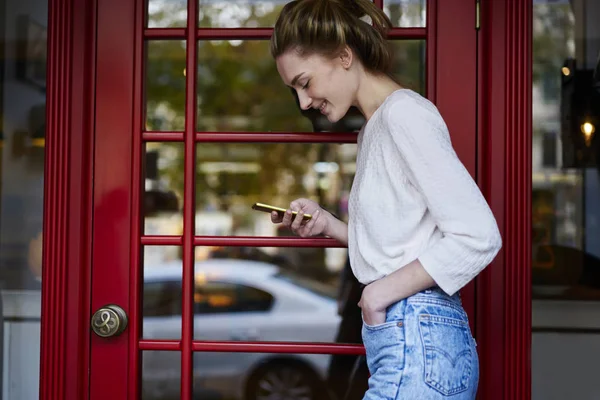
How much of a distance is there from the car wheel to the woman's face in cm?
315

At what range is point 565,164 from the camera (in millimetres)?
3061

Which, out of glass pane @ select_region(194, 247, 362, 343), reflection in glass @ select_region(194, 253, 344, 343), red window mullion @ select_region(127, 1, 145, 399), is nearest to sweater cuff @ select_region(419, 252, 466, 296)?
red window mullion @ select_region(127, 1, 145, 399)

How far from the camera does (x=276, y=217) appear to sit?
1.78 m

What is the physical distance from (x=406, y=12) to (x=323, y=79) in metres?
0.68

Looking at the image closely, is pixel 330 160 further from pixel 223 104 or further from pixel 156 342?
pixel 156 342

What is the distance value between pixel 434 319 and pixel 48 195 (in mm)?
1185

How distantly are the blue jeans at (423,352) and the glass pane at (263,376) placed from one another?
2.66 meters

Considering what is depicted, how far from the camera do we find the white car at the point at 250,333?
4.39 m

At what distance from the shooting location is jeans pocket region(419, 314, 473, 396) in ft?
4.58

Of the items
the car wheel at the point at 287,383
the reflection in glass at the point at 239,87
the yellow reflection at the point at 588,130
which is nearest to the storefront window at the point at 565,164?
the yellow reflection at the point at 588,130

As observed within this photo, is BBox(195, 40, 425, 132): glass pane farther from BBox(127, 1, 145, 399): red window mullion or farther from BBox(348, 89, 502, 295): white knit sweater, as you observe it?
BBox(348, 89, 502, 295): white knit sweater

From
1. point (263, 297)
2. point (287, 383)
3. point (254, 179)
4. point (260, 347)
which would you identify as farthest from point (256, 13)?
point (254, 179)

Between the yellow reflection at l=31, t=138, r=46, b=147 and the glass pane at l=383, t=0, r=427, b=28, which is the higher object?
the glass pane at l=383, t=0, r=427, b=28

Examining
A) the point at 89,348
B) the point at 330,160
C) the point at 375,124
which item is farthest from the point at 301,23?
the point at 330,160
